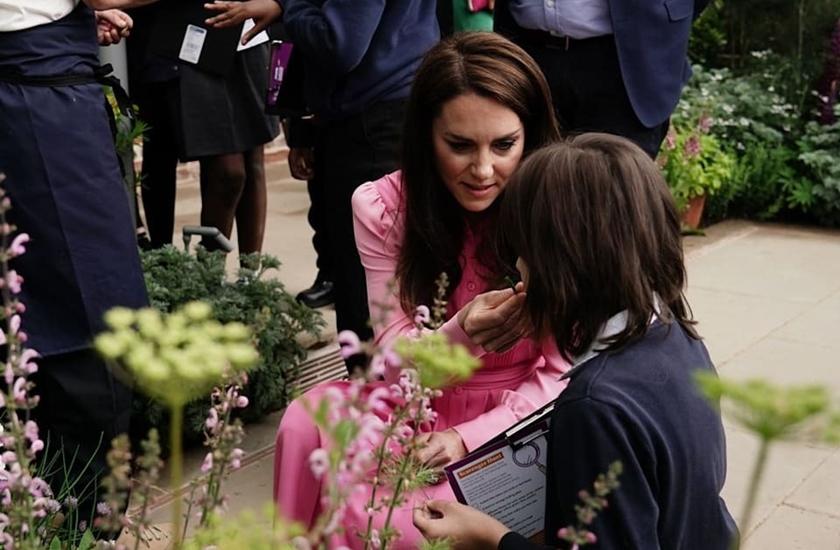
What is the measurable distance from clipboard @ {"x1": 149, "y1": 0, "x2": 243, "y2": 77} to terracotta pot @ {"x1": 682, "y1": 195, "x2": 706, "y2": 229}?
10.8 ft

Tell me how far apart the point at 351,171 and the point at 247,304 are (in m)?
0.56

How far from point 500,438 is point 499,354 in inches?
21.9

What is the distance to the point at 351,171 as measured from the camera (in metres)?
3.63

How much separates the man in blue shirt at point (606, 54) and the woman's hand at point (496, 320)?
70.2 inches

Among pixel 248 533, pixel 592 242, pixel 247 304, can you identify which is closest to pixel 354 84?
pixel 247 304

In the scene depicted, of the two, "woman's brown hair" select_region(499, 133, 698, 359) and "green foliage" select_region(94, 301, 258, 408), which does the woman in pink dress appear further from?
"green foliage" select_region(94, 301, 258, 408)

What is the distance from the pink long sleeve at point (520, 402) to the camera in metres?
2.53

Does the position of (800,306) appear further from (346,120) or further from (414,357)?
(414,357)

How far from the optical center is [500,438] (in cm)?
215

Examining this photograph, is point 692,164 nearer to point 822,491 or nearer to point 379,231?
point 822,491

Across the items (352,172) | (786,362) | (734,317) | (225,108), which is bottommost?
(734,317)

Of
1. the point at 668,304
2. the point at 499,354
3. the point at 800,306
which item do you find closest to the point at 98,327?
the point at 499,354

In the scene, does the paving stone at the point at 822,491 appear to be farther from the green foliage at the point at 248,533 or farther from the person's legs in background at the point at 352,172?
the green foliage at the point at 248,533

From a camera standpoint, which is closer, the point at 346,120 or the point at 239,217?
the point at 346,120
